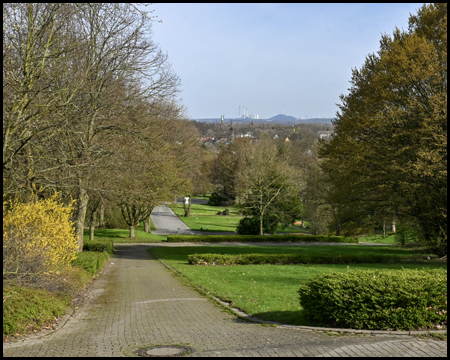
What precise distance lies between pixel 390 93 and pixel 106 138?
1525 cm

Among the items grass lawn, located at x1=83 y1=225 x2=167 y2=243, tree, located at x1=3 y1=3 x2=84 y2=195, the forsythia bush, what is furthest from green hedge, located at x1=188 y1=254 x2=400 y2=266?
grass lawn, located at x1=83 y1=225 x2=167 y2=243

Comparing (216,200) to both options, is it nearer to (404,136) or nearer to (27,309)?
(404,136)

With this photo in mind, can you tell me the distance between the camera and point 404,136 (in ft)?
80.2

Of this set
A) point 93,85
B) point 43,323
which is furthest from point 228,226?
point 43,323

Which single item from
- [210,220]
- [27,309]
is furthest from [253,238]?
[27,309]

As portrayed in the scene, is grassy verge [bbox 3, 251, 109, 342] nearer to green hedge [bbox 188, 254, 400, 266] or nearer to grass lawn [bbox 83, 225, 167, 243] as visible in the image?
green hedge [bbox 188, 254, 400, 266]

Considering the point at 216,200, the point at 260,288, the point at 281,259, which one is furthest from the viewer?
the point at 216,200

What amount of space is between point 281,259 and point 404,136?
9.72m

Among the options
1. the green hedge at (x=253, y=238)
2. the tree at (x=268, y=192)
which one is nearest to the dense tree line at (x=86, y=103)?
the green hedge at (x=253, y=238)

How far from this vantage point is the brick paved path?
7023mm

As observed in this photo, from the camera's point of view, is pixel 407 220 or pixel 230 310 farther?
pixel 407 220

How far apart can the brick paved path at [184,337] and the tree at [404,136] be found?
15006mm

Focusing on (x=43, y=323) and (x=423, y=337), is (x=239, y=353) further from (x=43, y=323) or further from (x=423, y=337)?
(x=43, y=323)

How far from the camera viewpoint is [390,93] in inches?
950
